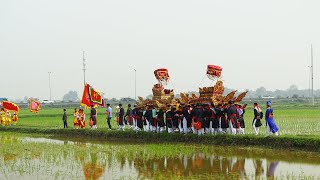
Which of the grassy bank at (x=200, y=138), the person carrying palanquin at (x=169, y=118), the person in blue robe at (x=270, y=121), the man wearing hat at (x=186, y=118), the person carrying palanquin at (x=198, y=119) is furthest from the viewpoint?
the person carrying palanquin at (x=169, y=118)

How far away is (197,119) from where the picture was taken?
56.4ft

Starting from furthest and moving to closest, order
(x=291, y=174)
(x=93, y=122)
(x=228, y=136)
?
(x=93, y=122) → (x=228, y=136) → (x=291, y=174)

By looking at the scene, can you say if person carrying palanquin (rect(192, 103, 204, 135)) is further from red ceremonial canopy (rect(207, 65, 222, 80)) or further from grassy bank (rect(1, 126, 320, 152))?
red ceremonial canopy (rect(207, 65, 222, 80))

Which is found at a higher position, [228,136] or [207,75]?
[207,75]

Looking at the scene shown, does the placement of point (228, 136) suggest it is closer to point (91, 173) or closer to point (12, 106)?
point (91, 173)

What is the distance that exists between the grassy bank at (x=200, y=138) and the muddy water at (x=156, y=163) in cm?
59

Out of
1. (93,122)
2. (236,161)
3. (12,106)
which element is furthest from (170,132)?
(12,106)

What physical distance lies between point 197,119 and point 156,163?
563 centimetres

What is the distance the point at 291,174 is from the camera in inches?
382

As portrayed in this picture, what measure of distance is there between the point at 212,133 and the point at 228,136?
1415 mm

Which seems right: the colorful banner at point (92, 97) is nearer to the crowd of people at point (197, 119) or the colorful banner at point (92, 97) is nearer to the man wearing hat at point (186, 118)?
the crowd of people at point (197, 119)

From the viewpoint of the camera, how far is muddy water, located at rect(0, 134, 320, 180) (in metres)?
10.1

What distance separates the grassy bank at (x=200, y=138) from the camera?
13.8m

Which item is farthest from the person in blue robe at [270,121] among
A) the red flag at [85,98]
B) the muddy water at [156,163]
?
the red flag at [85,98]
